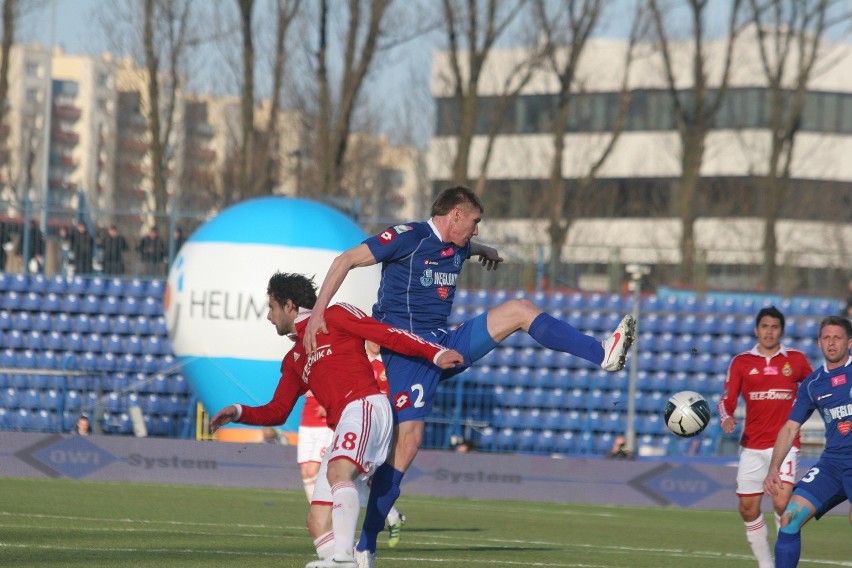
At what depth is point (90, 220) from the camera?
28422 mm

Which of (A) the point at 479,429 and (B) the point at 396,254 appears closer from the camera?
(B) the point at 396,254

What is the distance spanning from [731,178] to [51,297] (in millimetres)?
35025

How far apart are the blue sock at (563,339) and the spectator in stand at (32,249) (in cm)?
2224

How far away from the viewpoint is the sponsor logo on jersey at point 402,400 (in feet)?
27.5

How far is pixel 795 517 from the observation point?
30.5 feet

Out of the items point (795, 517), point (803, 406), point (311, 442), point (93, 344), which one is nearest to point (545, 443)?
point (93, 344)

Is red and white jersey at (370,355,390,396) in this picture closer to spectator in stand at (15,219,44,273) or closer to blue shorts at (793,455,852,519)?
blue shorts at (793,455,852,519)

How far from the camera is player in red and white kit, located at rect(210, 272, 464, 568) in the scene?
24.8 ft

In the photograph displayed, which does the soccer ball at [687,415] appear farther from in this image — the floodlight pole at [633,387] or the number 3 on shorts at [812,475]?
the floodlight pole at [633,387]

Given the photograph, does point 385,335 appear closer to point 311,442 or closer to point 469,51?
point 311,442

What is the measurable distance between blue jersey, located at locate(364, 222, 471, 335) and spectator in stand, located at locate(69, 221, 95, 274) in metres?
21.0

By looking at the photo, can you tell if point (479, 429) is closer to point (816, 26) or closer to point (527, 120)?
point (816, 26)

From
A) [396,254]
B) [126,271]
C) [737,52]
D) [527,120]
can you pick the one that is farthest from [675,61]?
[396,254]

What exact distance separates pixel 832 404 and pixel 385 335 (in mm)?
3540
